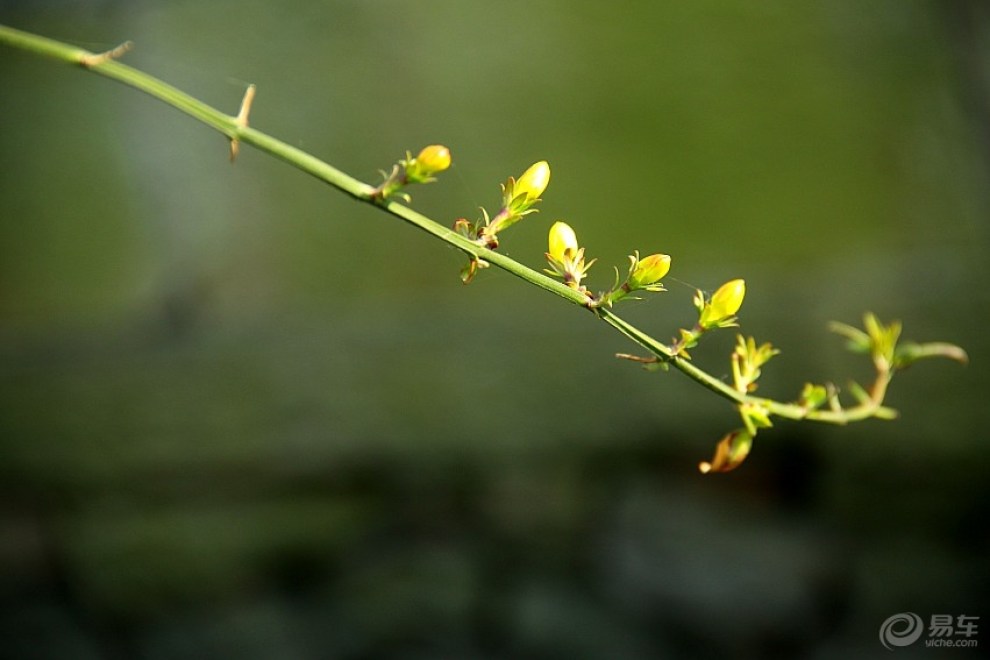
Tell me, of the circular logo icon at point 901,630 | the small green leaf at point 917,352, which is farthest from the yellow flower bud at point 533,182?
the circular logo icon at point 901,630

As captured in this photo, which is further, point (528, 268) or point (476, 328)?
point (476, 328)

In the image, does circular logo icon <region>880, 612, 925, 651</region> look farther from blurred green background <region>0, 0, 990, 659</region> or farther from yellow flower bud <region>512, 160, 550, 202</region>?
yellow flower bud <region>512, 160, 550, 202</region>

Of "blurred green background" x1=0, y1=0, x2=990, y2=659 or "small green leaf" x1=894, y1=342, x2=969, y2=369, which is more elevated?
"blurred green background" x1=0, y1=0, x2=990, y2=659

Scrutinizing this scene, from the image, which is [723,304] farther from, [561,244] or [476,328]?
[476,328]

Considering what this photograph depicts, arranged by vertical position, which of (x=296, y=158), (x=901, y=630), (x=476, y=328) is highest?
(x=476, y=328)

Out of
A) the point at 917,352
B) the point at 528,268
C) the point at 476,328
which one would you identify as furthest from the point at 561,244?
the point at 476,328

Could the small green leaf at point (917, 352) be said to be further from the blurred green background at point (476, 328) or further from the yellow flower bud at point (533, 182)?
the blurred green background at point (476, 328)

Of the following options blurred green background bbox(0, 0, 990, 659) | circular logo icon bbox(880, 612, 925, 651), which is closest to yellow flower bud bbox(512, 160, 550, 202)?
blurred green background bbox(0, 0, 990, 659)
